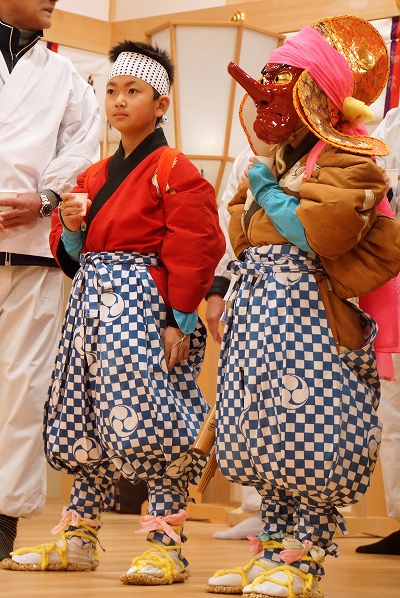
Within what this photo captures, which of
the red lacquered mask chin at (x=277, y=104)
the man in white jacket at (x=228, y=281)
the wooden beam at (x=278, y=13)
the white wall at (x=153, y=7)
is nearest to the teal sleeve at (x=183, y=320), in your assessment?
the man in white jacket at (x=228, y=281)

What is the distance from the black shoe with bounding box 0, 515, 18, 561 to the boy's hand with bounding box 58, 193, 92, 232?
3.00 feet

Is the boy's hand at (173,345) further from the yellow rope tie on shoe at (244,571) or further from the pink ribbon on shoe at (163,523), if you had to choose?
the yellow rope tie on shoe at (244,571)

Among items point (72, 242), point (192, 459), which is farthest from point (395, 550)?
point (72, 242)

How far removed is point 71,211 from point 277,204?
64 centimetres

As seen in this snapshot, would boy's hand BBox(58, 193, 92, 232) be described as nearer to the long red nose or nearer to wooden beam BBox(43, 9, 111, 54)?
the long red nose

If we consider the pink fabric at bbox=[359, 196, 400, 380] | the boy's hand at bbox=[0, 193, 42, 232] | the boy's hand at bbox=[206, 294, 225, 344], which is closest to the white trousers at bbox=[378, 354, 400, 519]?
the boy's hand at bbox=[206, 294, 225, 344]

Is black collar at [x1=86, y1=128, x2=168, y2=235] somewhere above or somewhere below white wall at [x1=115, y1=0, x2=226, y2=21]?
below

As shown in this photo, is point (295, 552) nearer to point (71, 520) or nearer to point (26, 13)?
Answer: point (71, 520)

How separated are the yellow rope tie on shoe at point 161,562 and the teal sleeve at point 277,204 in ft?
2.90

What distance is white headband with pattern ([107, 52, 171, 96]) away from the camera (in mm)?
2674

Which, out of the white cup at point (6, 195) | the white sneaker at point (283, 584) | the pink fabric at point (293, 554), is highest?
the white cup at point (6, 195)

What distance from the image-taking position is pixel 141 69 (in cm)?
268

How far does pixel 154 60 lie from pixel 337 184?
A: 2.98 feet

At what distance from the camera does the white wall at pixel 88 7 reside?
5020 millimetres
